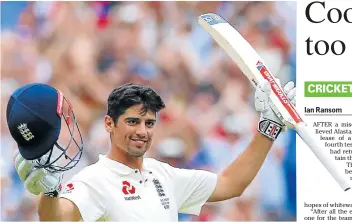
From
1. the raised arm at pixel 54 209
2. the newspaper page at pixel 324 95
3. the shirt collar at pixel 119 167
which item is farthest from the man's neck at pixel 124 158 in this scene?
the newspaper page at pixel 324 95

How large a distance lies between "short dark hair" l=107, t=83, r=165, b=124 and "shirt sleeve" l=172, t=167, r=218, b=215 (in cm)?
43

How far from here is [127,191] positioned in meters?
4.16

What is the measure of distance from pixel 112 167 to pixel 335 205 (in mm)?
1970

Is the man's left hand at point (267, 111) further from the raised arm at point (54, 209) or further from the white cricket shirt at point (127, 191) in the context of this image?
the raised arm at point (54, 209)

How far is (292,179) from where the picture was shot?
581cm

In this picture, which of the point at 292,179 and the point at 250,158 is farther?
the point at 292,179

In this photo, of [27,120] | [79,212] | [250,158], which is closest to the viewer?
[27,120]

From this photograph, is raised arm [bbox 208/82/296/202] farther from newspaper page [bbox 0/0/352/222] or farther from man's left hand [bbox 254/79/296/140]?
newspaper page [bbox 0/0/352/222]

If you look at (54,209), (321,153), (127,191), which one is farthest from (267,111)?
(54,209)

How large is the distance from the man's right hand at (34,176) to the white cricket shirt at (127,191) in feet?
1.32

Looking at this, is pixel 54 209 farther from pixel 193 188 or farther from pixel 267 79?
pixel 267 79

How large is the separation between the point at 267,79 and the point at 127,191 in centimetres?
89

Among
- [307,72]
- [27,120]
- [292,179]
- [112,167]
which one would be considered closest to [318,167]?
[292,179]

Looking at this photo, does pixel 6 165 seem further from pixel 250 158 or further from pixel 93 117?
pixel 250 158
